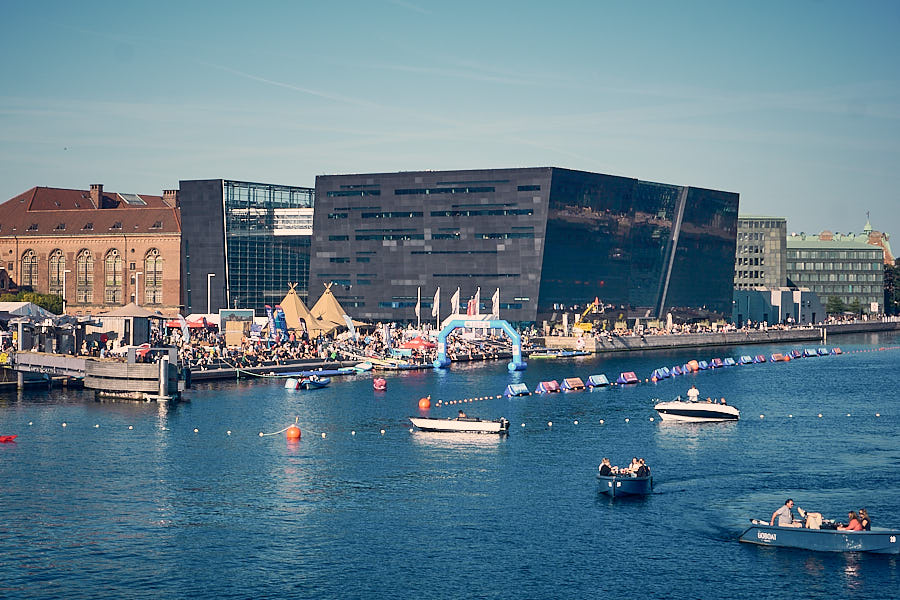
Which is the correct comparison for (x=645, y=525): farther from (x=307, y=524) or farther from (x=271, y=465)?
(x=271, y=465)

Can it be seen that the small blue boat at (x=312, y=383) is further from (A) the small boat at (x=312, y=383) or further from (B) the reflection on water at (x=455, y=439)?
(B) the reflection on water at (x=455, y=439)

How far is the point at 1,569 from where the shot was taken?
6562 cm

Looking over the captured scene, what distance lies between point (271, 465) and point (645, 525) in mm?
31437

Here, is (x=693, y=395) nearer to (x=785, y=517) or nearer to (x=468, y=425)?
(x=468, y=425)

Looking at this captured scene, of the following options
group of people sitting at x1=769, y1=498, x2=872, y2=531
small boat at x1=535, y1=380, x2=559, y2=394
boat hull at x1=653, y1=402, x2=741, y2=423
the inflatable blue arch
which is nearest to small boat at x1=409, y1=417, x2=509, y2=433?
boat hull at x1=653, y1=402, x2=741, y2=423

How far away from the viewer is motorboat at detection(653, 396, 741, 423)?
119938mm

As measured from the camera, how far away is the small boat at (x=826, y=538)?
68.4 meters

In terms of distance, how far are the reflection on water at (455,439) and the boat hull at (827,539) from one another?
116 feet

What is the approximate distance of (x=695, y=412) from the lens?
120125 mm

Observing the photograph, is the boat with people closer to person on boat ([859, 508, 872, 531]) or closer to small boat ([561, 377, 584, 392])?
person on boat ([859, 508, 872, 531])

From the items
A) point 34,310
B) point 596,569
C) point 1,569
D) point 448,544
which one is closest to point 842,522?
point 596,569

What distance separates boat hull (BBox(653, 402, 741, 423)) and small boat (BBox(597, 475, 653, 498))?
3747cm

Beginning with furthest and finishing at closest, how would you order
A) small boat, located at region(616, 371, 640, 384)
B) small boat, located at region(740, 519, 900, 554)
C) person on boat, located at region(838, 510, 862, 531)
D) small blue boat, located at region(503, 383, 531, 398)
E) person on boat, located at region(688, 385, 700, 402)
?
small boat, located at region(616, 371, 640, 384)
small blue boat, located at region(503, 383, 531, 398)
person on boat, located at region(688, 385, 700, 402)
person on boat, located at region(838, 510, 862, 531)
small boat, located at region(740, 519, 900, 554)

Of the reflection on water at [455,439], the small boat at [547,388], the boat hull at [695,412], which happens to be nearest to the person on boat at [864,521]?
the reflection on water at [455,439]
